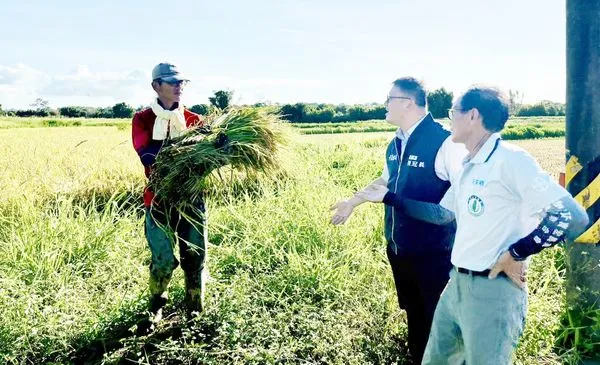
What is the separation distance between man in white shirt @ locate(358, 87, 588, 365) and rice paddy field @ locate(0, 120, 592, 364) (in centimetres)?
113

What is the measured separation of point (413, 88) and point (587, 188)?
1.71 meters

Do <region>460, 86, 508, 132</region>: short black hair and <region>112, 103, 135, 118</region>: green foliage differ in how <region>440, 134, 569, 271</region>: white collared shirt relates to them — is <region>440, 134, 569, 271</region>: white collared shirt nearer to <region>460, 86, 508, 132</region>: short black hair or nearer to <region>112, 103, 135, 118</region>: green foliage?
<region>460, 86, 508, 132</region>: short black hair

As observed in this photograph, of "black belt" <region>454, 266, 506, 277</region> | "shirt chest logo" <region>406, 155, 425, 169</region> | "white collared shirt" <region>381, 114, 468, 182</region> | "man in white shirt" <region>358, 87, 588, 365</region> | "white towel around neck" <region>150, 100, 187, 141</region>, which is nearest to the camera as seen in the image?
"man in white shirt" <region>358, 87, 588, 365</region>

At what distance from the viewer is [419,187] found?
2.96m

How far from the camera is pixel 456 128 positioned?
231cm

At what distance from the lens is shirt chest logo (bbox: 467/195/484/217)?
2199 mm

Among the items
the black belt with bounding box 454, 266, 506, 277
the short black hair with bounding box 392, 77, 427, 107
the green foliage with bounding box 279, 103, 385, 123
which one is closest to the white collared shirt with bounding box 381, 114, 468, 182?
the short black hair with bounding box 392, 77, 427, 107

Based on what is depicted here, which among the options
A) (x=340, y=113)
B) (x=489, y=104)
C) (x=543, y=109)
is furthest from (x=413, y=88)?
(x=543, y=109)

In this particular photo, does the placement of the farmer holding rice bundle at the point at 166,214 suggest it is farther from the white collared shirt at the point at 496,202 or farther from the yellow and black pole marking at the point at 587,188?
the yellow and black pole marking at the point at 587,188

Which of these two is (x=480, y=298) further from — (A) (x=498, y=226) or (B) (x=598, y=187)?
(B) (x=598, y=187)

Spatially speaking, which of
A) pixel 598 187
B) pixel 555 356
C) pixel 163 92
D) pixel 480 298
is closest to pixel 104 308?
pixel 163 92

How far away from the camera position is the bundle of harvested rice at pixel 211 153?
3.34m

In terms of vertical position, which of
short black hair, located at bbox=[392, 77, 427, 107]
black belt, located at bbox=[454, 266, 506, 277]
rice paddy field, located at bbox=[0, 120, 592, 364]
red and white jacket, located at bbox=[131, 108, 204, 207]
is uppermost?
short black hair, located at bbox=[392, 77, 427, 107]

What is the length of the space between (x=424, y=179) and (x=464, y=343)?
38.9 inches
